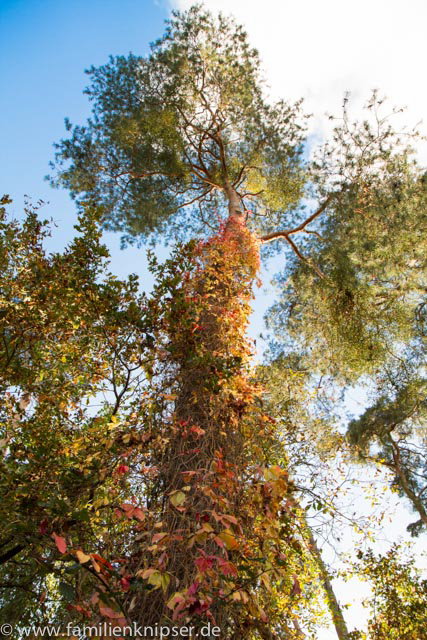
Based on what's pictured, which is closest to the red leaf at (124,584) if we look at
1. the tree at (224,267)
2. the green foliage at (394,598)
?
the tree at (224,267)

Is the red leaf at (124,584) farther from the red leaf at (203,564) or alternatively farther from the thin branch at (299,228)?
the thin branch at (299,228)

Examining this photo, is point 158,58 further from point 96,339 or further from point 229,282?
point 96,339

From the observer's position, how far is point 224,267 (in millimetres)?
4707

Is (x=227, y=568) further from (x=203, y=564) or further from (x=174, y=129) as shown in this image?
(x=174, y=129)

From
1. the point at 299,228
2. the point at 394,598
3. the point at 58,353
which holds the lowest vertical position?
the point at 394,598

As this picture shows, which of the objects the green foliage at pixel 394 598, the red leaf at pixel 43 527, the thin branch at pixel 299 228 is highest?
the thin branch at pixel 299 228

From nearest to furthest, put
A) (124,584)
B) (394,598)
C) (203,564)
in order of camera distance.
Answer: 1. (203,564)
2. (124,584)
3. (394,598)

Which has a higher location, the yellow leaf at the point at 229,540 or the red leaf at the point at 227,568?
the yellow leaf at the point at 229,540

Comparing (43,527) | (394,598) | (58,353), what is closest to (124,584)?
(43,527)

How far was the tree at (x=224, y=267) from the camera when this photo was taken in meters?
2.70

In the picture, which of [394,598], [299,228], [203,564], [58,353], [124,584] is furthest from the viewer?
[299,228]

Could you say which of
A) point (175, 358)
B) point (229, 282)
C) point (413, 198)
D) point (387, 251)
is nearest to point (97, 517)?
point (175, 358)

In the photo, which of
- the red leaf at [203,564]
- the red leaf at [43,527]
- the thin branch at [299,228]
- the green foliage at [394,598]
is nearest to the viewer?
the red leaf at [203,564]

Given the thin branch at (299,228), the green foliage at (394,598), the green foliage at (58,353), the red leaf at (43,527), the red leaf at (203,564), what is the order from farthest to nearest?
the thin branch at (299,228)
the green foliage at (394,598)
the green foliage at (58,353)
the red leaf at (43,527)
the red leaf at (203,564)
